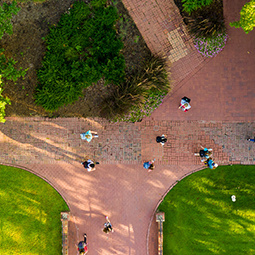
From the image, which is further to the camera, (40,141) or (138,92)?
(40,141)

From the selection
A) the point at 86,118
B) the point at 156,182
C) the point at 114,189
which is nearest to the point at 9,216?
the point at 114,189

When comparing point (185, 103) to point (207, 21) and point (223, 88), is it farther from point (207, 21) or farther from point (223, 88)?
point (207, 21)

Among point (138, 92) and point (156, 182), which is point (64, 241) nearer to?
point (156, 182)

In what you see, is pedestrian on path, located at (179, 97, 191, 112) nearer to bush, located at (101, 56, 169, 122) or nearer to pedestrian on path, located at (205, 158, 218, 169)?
bush, located at (101, 56, 169, 122)

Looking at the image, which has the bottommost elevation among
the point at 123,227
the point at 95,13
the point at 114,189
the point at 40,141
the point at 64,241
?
the point at 64,241

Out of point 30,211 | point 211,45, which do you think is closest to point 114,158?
point 30,211

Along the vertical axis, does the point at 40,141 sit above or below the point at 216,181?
above
